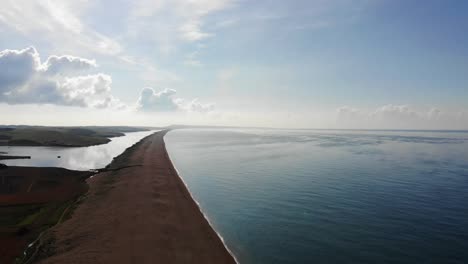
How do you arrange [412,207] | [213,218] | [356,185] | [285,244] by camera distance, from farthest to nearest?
[356,185]
[412,207]
[213,218]
[285,244]

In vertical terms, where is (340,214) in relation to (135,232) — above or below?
above

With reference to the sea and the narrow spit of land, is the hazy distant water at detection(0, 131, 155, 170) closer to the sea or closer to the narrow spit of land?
the sea

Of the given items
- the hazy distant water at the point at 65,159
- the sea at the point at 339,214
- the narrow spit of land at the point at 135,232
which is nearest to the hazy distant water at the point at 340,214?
the sea at the point at 339,214

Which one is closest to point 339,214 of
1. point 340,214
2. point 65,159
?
point 340,214

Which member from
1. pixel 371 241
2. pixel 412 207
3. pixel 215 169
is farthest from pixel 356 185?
pixel 215 169

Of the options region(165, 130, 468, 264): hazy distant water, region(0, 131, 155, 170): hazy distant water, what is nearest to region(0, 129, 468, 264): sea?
region(165, 130, 468, 264): hazy distant water

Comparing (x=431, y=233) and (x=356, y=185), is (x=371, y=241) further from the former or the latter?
(x=356, y=185)

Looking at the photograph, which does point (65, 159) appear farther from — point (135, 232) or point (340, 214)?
point (340, 214)

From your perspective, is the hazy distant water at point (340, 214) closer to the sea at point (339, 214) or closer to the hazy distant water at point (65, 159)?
the sea at point (339, 214)
